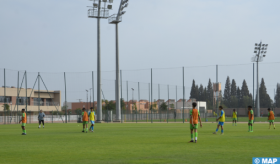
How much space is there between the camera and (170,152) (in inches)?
512

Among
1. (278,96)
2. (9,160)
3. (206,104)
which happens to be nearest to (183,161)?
(9,160)

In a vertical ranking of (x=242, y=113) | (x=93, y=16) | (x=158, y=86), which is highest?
(x=93, y=16)

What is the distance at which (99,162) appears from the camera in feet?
35.0

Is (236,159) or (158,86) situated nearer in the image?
(236,159)

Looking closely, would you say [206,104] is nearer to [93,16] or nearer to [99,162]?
[93,16]

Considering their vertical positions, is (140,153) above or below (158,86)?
below

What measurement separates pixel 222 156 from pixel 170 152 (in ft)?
6.52

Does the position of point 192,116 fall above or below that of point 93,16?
below

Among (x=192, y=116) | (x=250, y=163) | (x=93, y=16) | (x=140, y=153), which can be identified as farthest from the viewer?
(x=93, y=16)

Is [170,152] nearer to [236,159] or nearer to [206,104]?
[236,159]

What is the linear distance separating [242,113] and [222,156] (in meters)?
57.5

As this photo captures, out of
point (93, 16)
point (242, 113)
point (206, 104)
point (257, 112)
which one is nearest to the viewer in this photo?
point (93, 16)

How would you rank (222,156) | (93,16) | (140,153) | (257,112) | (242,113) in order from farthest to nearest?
1. (242,113)
2. (257,112)
3. (93,16)
4. (140,153)
5. (222,156)

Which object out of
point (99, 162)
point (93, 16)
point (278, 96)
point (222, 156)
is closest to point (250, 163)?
point (222, 156)
